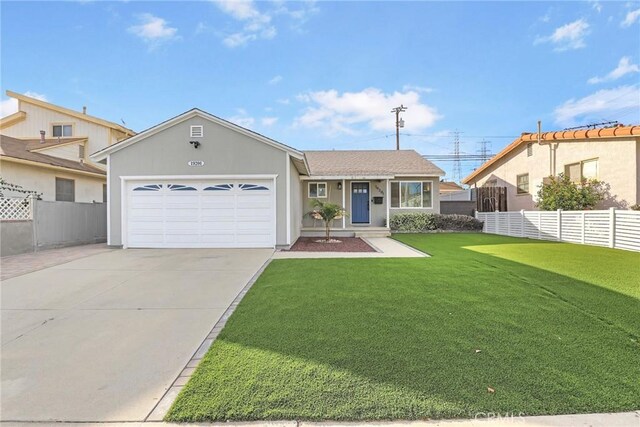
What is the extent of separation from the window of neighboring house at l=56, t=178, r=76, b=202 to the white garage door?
595 cm

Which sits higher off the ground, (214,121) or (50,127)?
(50,127)

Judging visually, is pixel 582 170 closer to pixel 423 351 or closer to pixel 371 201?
pixel 371 201

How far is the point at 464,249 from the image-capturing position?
9820 mm

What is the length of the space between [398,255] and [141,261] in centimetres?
712

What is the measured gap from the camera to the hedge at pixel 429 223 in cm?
1600

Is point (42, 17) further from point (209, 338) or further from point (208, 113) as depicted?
point (209, 338)

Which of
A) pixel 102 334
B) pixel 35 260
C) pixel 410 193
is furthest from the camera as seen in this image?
pixel 410 193

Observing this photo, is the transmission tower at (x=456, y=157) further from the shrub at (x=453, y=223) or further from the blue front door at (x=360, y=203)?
the blue front door at (x=360, y=203)

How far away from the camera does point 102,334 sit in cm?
370

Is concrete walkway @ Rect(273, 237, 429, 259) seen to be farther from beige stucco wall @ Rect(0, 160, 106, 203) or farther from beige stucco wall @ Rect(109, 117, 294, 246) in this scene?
beige stucco wall @ Rect(0, 160, 106, 203)

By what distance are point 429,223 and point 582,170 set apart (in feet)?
21.9

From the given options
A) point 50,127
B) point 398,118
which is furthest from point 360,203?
point 50,127

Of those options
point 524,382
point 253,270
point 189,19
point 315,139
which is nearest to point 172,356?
point 524,382

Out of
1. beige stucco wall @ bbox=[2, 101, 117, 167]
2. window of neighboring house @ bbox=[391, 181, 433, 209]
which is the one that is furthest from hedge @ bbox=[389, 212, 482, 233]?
beige stucco wall @ bbox=[2, 101, 117, 167]
